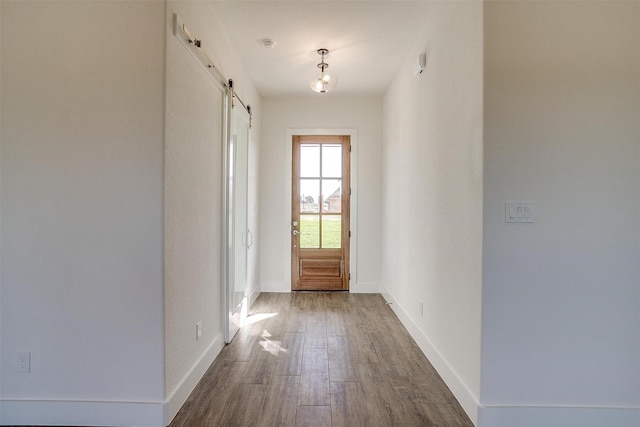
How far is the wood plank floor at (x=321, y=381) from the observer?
1.95 meters

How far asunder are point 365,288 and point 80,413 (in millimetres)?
3588

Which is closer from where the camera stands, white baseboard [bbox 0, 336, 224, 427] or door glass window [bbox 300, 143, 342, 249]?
white baseboard [bbox 0, 336, 224, 427]

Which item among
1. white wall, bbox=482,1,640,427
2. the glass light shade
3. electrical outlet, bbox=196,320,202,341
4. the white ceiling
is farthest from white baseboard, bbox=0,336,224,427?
the glass light shade

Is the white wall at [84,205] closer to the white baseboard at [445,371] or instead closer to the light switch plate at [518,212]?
the white baseboard at [445,371]

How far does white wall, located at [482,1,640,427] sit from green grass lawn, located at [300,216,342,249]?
3147 mm

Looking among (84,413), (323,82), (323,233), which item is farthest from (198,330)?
(323,233)

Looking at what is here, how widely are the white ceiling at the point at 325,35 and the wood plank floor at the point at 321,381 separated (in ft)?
8.94

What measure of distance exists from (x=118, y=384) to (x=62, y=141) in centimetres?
136

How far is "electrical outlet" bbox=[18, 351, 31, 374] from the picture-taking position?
72.6 inches

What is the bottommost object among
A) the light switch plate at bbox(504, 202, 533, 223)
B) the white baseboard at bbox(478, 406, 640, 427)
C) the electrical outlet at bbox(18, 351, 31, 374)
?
the white baseboard at bbox(478, 406, 640, 427)

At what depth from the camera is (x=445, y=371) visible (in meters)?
2.33

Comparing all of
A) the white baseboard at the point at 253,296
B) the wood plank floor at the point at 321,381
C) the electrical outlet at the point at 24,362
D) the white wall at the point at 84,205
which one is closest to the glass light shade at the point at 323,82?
the white wall at the point at 84,205

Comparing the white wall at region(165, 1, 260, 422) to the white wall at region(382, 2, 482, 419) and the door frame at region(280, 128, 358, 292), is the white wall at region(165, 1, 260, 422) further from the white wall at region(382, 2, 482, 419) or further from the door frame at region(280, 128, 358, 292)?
the door frame at region(280, 128, 358, 292)

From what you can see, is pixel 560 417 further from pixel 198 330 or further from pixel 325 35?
pixel 325 35
